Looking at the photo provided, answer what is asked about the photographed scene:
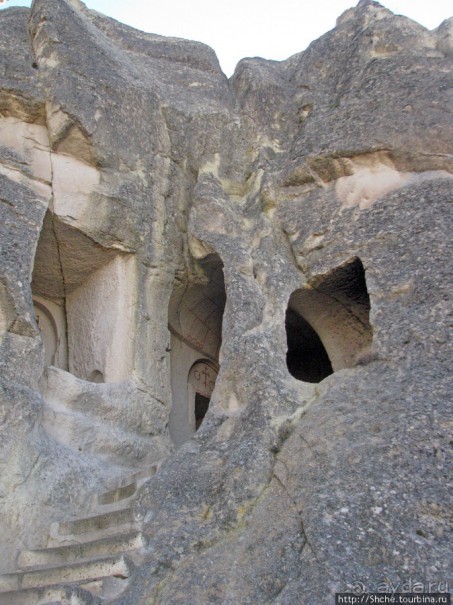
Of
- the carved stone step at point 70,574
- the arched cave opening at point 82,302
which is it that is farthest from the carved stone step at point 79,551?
the arched cave opening at point 82,302

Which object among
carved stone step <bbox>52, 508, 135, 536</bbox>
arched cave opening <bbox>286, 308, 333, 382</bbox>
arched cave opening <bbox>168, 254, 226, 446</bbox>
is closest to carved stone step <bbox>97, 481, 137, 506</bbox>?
carved stone step <bbox>52, 508, 135, 536</bbox>

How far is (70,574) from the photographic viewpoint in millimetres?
5414

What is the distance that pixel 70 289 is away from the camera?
10.2 metres

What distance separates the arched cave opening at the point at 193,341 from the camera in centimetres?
1006

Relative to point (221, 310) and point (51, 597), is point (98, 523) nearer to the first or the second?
point (51, 597)

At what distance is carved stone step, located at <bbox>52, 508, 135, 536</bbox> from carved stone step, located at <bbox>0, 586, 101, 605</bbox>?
1.02 m

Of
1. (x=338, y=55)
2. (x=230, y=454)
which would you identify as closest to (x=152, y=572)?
(x=230, y=454)

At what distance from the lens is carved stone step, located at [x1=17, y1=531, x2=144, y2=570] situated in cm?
568

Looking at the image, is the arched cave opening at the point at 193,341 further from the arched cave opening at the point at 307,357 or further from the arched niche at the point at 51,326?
the arched niche at the point at 51,326

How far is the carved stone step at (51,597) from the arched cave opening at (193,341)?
5.08 meters

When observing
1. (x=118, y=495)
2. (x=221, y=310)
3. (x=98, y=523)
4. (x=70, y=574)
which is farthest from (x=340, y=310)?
(x=70, y=574)

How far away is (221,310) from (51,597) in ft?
21.8

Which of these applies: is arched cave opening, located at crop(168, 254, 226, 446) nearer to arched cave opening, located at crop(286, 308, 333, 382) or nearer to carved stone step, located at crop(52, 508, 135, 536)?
arched cave opening, located at crop(286, 308, 333, 382)

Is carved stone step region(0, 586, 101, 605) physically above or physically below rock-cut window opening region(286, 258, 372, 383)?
below
